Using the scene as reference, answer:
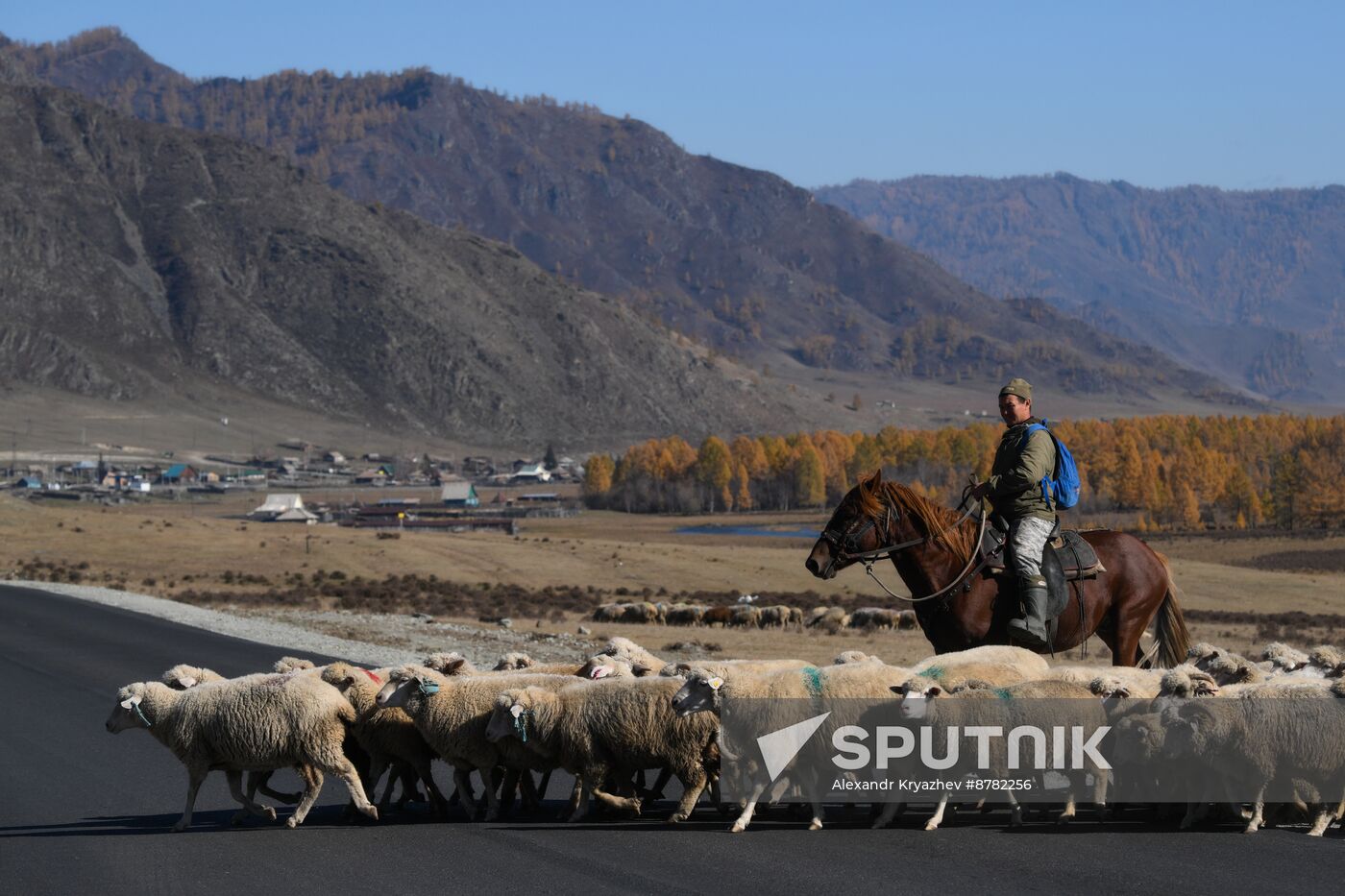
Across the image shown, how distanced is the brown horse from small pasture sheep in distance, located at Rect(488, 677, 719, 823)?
2328 millimetres

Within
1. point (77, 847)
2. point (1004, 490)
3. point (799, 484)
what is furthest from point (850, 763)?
point (799, 484)

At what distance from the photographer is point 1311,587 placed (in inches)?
3076

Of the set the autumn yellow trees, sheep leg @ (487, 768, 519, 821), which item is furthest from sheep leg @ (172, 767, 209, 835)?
the autumn yellow trees

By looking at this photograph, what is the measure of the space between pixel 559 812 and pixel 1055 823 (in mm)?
4345

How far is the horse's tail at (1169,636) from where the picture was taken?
16.1 metres

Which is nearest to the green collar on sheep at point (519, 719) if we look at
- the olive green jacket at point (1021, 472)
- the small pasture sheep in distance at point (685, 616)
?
the olive green jacket at point (1021, 472)

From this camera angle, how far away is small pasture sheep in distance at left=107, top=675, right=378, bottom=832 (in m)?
13.7

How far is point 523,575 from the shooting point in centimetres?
7725

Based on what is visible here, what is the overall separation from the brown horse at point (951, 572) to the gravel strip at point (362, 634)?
1305 cm

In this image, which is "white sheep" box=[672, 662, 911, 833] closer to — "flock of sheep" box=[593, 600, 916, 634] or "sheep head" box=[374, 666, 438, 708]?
"sheep head" box=[374, 666, 438, 708]

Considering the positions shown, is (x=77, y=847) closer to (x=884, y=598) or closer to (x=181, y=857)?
(x=181, y=857)

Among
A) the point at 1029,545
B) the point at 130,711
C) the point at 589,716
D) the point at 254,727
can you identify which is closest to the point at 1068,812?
the point at 1029,545

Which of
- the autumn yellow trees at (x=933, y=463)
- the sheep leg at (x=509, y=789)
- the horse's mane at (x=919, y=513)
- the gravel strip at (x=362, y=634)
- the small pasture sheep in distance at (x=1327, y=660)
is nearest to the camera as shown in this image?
the sheep leg at (x=509, y=789)

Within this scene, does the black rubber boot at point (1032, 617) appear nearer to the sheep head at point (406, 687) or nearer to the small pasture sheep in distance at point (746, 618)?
the sheep head at point (406, 687)
